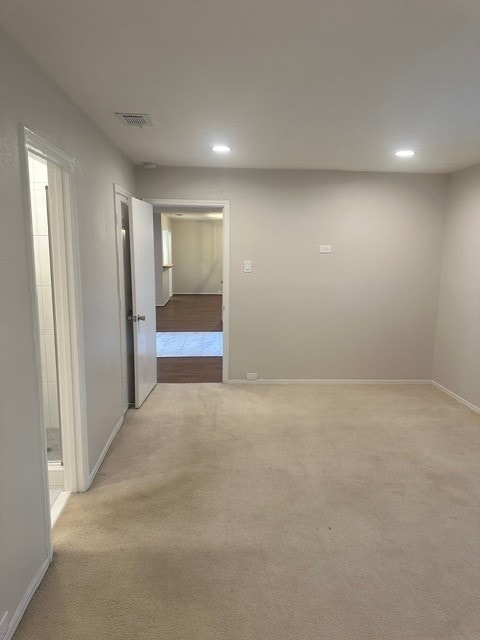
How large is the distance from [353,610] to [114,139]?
131 inches

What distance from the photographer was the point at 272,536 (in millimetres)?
2090

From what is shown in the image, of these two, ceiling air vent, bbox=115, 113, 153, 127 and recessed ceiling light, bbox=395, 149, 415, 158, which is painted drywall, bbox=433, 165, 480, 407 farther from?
ceiling air vent, bbox=115, 113, 153, 127

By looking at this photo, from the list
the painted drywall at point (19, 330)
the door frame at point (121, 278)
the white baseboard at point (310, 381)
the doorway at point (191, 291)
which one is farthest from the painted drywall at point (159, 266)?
the painted drywall at point (19, 330)

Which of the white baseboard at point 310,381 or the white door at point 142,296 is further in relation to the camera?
the white baseboard at point 310,381

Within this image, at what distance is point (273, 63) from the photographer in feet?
5.77

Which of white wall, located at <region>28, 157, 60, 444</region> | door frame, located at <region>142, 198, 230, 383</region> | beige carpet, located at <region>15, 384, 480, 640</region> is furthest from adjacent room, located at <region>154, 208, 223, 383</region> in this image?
beige carpet, located at <region>15, 384, 480, 640</region>

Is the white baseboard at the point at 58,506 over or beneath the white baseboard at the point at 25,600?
beneath

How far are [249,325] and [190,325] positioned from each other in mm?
3704

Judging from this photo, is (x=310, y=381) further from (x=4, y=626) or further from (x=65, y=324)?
(x=4, y=626)

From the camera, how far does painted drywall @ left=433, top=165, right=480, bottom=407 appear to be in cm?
381

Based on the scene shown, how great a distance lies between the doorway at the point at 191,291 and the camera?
4.45 metres

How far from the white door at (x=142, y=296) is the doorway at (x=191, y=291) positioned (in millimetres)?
449

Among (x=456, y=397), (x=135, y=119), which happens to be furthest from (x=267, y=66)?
(x=456, y=397)

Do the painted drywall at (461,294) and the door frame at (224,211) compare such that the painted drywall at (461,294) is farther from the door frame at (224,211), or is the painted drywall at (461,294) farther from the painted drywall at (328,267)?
the door frame at (224,211)
